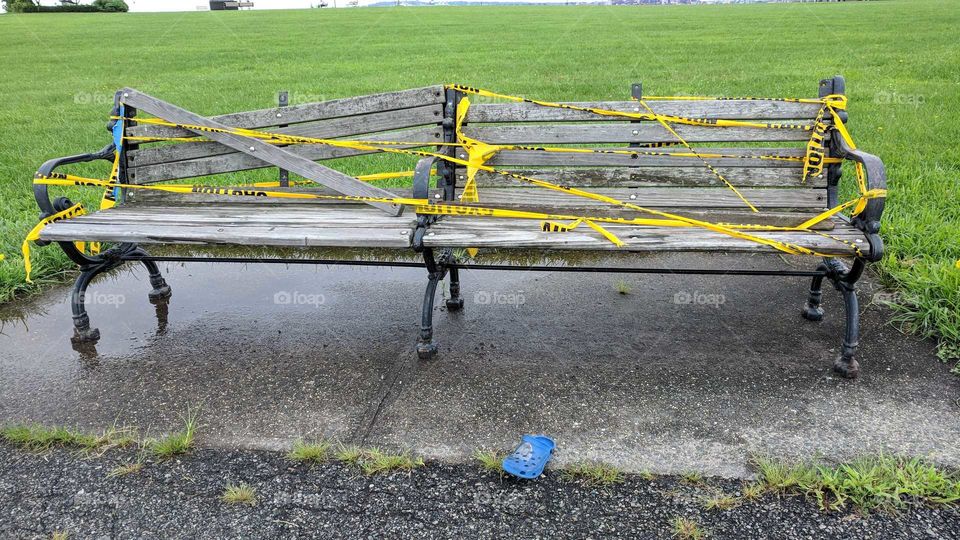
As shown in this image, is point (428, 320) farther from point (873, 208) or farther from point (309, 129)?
point (873, 208)

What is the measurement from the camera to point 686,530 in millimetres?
2340

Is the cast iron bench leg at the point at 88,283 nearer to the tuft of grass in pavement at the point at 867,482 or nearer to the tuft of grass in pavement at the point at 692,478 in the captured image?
the tuft of grass in pavement at the point at 692,478

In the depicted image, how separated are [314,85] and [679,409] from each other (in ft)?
34.5

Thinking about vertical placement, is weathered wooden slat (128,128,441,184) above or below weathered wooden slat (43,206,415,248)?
above

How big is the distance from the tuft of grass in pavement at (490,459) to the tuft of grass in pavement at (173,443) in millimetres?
1168

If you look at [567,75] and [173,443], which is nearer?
[173,443]

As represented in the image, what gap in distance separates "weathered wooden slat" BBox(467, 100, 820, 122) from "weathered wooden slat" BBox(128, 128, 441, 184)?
501mm

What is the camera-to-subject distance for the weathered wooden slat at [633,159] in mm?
3803

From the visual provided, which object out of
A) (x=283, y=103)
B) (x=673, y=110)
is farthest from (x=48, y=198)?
(x=673, y=110)

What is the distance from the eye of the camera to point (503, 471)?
264 centimetres

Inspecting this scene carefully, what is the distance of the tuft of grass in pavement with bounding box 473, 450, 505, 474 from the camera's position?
8.72ft

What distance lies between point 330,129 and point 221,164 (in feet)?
2.25

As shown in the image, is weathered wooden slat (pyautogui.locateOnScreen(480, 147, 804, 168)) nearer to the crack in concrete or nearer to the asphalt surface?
the crack in concrete

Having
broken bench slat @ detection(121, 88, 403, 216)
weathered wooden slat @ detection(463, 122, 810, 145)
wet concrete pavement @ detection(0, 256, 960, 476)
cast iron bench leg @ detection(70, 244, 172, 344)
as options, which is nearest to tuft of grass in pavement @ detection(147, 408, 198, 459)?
wet concrete pavement @ detection(0, 256, 960, 476)
